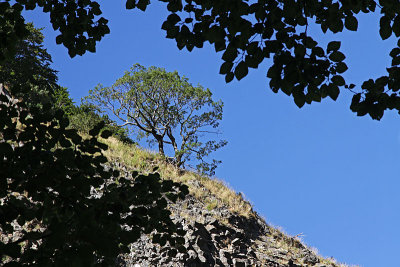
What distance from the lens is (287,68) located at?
379cm

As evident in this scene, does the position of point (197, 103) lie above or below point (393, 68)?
above

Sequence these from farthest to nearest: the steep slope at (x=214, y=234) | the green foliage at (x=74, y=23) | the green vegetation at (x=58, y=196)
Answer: the steep slope at (x=214, y=234), the green foliage at (x=74, y=23), the green vegetation at (x=58, y=196)

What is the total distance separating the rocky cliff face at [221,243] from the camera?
1209 cm

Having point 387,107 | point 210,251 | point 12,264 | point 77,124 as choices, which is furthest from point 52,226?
point 77,124

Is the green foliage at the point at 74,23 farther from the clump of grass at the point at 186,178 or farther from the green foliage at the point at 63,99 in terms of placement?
the green foliage at the point at 63,99

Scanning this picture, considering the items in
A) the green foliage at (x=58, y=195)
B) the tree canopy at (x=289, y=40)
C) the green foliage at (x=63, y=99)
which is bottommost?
the green foliage at (x=58, y=195)

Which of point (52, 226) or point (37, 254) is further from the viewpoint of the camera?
point (37, 254)

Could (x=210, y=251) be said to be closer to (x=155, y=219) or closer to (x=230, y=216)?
(x=230, y=216)

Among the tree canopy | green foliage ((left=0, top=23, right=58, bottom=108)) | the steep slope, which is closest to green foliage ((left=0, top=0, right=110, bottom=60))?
the tree canopy

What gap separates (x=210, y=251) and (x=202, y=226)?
0.97 meters

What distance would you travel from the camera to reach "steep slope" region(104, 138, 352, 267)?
1229 cm

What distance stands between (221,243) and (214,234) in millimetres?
407

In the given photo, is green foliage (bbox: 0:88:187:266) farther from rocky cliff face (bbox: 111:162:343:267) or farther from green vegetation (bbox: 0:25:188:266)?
rocky cliff face (bbox: 111:162:343:267)

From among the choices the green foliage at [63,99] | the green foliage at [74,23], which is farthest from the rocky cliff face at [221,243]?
the green foliage at [63,99]
